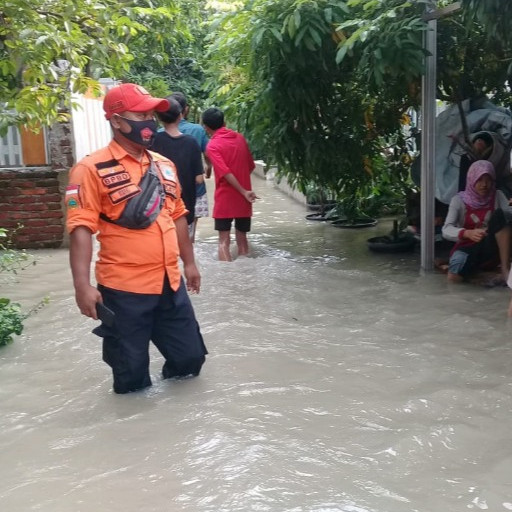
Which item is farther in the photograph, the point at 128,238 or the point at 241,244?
the point at 241,244

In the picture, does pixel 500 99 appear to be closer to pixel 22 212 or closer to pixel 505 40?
pixel 505 40

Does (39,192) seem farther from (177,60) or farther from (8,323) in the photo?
(177,60)

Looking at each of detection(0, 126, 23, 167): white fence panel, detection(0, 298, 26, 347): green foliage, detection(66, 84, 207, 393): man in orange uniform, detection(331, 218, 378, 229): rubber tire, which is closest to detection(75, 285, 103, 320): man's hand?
detection(66, 84, 207, 393): man in orange uniform

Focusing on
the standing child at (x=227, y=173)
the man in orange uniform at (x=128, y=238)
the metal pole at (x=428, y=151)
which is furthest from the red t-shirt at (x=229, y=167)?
the man in orange uniform at (x=128, y=238)

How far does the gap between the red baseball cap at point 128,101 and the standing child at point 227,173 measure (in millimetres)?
4083

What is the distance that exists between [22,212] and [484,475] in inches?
276

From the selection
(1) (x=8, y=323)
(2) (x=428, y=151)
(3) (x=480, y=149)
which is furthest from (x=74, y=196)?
(3) (x=480, y=149)

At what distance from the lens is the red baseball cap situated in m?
3.91

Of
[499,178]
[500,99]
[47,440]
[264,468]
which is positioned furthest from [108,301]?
[500,99]

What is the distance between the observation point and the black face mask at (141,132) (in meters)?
3.92

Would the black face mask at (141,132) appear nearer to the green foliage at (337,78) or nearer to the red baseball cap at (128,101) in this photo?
the red baseball cap at (128,101)

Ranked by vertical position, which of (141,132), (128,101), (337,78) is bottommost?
(141,132)

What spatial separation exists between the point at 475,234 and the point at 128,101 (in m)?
3.69

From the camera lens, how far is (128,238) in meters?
3.96
